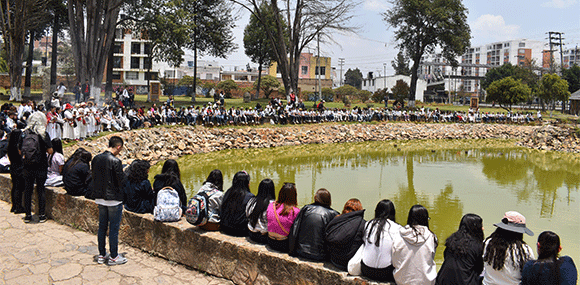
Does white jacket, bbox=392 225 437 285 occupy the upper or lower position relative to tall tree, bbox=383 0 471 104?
lower

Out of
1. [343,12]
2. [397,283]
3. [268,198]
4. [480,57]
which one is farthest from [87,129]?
[480,57]

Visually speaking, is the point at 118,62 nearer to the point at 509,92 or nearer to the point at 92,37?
the point at 92,37

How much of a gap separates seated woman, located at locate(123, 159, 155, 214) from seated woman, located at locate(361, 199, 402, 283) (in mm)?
2761

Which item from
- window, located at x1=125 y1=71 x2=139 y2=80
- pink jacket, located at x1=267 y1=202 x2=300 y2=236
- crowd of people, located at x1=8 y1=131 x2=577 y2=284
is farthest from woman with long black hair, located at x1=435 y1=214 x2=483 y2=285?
window, located at x1=125 y1=71 x2=139 y2=80

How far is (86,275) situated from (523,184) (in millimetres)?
12654

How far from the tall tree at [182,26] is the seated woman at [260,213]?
17975mm

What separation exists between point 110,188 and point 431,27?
125 ft

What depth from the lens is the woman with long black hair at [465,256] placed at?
10.8 ft

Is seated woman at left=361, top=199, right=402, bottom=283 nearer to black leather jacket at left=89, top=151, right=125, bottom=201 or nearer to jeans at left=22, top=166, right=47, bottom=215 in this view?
black leather jacket at left=89, top=151, right=125, bottom=201

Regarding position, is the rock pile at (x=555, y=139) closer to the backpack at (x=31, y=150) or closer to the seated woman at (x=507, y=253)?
the seated woman at (x=507, y=253)

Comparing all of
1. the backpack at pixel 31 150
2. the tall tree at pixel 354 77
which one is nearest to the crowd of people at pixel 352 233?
the backpack at pixel 31 150

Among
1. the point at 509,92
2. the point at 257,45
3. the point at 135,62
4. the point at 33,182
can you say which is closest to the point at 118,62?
the point at 135,62

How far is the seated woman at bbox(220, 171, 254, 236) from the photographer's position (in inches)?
184

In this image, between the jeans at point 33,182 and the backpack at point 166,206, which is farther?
the jeans at point 33,182
